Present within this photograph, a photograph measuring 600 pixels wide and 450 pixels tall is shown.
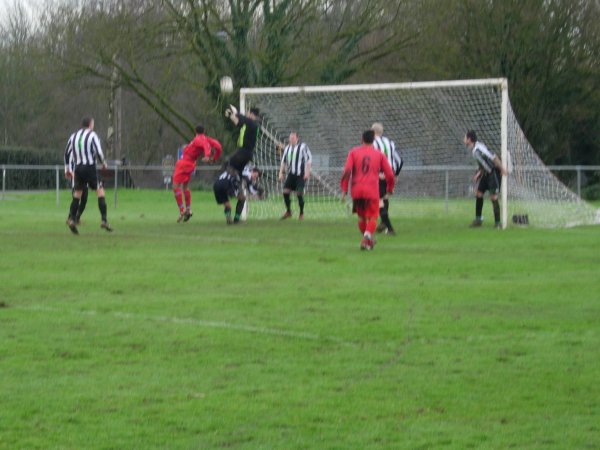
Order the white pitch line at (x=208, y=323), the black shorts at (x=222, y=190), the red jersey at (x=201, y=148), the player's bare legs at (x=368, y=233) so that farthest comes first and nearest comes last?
1. the black shorts at (x=222, y=190)
2. the red jersey at (x=201, y=148)
3. the player's bare legs at (x=368, y=233)
4. the white pitch line at (x=208, y=323)

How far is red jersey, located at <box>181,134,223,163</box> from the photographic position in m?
23.8

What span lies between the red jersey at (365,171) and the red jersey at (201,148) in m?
6.72

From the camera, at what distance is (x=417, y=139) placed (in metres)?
28.7

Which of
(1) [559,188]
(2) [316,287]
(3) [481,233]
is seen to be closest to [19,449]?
(2) [316,287]

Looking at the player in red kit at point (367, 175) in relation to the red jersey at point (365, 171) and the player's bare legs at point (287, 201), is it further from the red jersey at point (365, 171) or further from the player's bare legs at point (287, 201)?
the player's bare legs at point (287, 201)

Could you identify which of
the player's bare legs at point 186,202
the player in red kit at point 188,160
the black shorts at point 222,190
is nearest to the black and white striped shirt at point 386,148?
the player in red kit at point 188,160

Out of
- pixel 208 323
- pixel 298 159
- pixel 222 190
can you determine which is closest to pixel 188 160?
pixel 222 190

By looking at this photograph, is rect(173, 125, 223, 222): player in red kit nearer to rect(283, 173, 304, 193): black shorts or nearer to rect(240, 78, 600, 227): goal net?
rect(283, 173, 304, 193): black shorts

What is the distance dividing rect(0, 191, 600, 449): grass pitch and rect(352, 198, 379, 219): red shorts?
1.72 feet

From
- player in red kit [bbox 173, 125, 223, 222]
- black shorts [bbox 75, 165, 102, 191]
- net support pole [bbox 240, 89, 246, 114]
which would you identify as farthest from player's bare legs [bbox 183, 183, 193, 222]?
black shorts [bbox 75, 165, 102, 191]

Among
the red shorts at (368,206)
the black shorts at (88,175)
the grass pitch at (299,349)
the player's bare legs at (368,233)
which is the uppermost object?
the black shorts at (88,175)

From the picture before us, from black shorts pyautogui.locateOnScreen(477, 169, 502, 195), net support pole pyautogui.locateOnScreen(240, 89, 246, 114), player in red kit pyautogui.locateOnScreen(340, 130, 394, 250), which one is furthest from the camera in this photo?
net support pole pyautogui.locateOnScreen(240, 89, 246, 114)

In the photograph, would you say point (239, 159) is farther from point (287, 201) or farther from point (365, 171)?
point (365, 171)

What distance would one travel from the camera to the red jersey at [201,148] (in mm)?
23766
